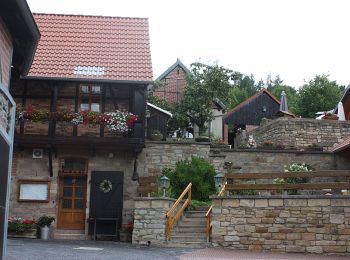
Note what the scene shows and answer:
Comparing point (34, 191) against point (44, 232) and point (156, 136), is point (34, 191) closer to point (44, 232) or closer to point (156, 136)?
point (44, 232)

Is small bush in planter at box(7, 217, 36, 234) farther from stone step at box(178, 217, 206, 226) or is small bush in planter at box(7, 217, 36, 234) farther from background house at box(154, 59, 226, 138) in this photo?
background house at box(154, 59, 226, 138)

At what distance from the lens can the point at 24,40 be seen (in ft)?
30.4

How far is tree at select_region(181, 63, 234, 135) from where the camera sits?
2630cm

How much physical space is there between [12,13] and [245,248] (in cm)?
936

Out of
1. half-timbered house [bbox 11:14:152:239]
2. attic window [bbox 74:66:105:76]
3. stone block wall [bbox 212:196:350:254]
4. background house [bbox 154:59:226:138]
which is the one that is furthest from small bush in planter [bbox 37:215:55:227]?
background house [bbox 154:59:226:138]

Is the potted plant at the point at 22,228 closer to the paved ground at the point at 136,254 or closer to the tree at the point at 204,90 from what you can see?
the paved ground at the point at 136,254

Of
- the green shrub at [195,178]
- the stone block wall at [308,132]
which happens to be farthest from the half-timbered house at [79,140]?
the stone block wall at [308,132]

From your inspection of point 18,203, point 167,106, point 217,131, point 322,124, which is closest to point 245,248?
point 18,203

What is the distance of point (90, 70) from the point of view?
20.0 meters

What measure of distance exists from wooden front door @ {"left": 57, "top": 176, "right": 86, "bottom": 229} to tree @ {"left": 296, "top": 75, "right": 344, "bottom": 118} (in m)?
24.4

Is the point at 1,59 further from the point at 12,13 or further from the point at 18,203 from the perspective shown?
the point at 18,203

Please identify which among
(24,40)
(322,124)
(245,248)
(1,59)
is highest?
(322,124)

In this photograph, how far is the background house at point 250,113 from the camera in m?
38.9

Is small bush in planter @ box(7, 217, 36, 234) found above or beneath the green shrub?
beneath
